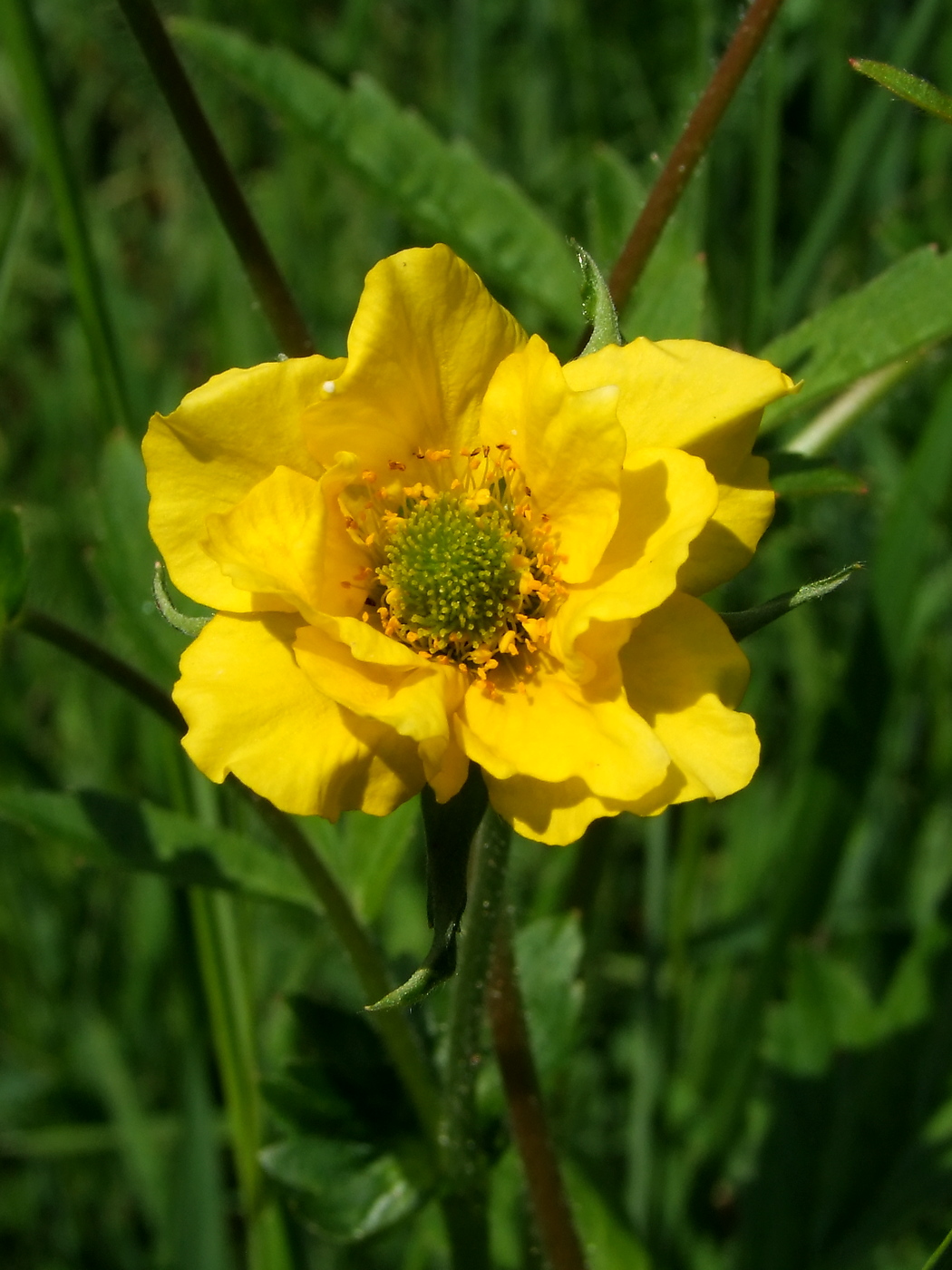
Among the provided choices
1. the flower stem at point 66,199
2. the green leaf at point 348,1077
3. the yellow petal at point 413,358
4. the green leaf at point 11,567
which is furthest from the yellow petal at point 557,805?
the flower stem at point 66,199

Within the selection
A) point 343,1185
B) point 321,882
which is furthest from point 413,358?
point 343,1185

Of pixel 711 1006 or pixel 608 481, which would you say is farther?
pixel 711 1006

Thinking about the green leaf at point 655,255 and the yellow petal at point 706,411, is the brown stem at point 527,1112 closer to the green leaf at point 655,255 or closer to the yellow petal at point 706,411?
the yellow petal at point 706,411

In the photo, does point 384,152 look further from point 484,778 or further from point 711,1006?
point 711,1006

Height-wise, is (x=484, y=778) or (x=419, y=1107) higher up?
(x=484, y=778)

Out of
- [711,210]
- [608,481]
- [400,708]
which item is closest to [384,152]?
[711,210]
